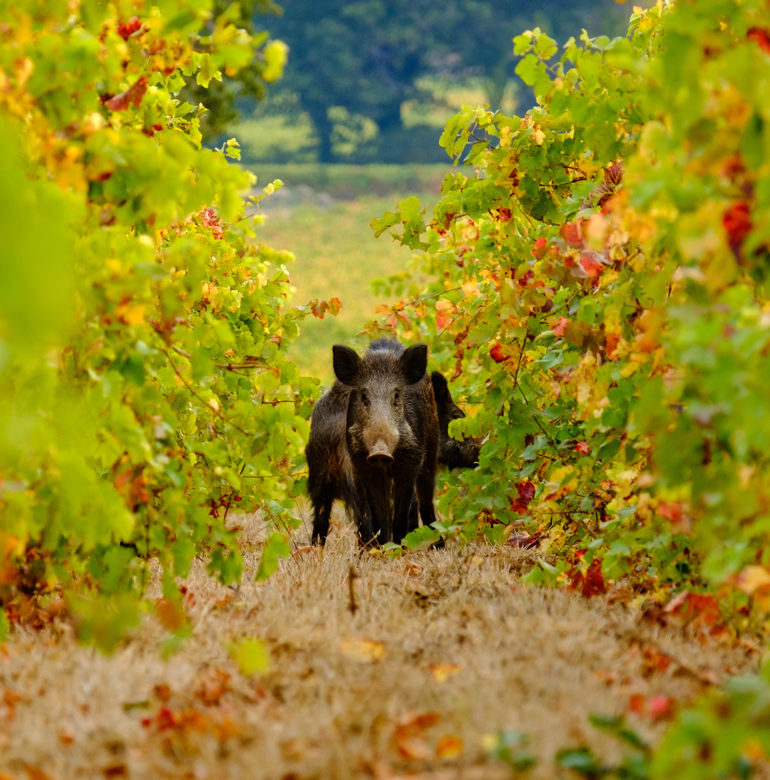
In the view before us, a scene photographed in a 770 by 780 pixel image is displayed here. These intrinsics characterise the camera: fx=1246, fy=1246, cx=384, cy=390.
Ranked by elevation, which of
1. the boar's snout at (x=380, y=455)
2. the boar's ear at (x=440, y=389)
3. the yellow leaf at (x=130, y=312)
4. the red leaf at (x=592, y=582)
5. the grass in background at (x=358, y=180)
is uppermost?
the grass in background at (x=358, y=180)

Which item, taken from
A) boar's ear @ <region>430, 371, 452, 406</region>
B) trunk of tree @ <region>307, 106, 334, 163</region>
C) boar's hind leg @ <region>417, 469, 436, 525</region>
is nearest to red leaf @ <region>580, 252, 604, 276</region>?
boar's hind leg @ <region>417, 469, 436, 525</region>

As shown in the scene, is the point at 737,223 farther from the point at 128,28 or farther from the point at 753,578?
Result: the point at 128,28

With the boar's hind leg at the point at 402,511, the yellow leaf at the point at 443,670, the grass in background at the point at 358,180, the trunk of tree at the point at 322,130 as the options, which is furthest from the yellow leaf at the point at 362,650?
the trunk of tree at the point at 322,130

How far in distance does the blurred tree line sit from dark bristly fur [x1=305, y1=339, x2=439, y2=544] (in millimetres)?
53648

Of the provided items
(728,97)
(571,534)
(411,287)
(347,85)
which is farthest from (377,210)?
(728,97)

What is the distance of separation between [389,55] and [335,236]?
23.5 m

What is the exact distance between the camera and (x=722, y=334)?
312 centimetres

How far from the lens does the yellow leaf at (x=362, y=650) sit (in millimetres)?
4242

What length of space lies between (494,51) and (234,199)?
61290mm

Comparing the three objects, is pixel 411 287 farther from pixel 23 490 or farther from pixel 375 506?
pixel 23 490

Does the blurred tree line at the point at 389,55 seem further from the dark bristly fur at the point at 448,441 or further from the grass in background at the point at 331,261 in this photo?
the dark bristly fur at the point at 448,441

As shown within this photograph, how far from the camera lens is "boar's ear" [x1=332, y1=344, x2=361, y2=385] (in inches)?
325

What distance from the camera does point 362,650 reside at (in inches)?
170

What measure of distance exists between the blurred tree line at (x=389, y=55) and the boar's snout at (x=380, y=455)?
5462 cm
